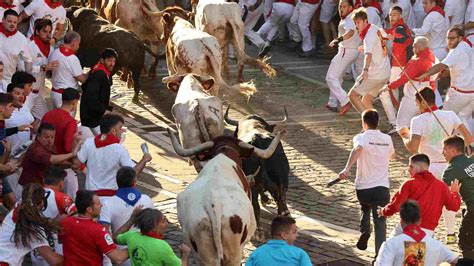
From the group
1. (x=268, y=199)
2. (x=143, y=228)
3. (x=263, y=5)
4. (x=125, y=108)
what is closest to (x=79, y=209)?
→ (x=143, y=228)

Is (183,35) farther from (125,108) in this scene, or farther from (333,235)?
(333,235)

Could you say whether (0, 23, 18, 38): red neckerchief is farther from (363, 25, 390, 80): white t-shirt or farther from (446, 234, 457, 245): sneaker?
(446, 234, 457, 245): sneaker

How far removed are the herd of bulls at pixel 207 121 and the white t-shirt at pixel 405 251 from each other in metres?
1.69

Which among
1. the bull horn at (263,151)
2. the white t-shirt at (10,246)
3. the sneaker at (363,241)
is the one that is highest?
the bull horn at (263,151)

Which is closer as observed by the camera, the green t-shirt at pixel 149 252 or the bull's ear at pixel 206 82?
the green t-shirt at pixel 149 252

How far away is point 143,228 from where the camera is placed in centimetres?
1060

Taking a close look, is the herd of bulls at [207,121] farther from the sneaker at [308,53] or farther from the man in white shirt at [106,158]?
the sneaker at [308,53]

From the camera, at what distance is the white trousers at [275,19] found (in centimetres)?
2634

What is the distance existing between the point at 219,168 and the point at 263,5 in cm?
1513

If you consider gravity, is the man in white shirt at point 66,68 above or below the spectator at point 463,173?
below

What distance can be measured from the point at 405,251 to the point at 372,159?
325cm

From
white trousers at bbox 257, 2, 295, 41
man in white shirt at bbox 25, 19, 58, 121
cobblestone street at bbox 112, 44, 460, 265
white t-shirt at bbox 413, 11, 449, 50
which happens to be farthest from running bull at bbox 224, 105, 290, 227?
white trousers at bbox 257, 2, 295, 41

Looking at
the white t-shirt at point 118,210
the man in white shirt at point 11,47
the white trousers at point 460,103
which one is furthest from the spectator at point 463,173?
the man in white shirt at point 11,47

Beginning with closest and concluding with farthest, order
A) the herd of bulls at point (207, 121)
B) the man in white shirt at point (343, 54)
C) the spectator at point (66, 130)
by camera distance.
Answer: the herd of bulls at point (207, 121), the spectator at point (66, 130), the man in white shirt at point (343, 54)
